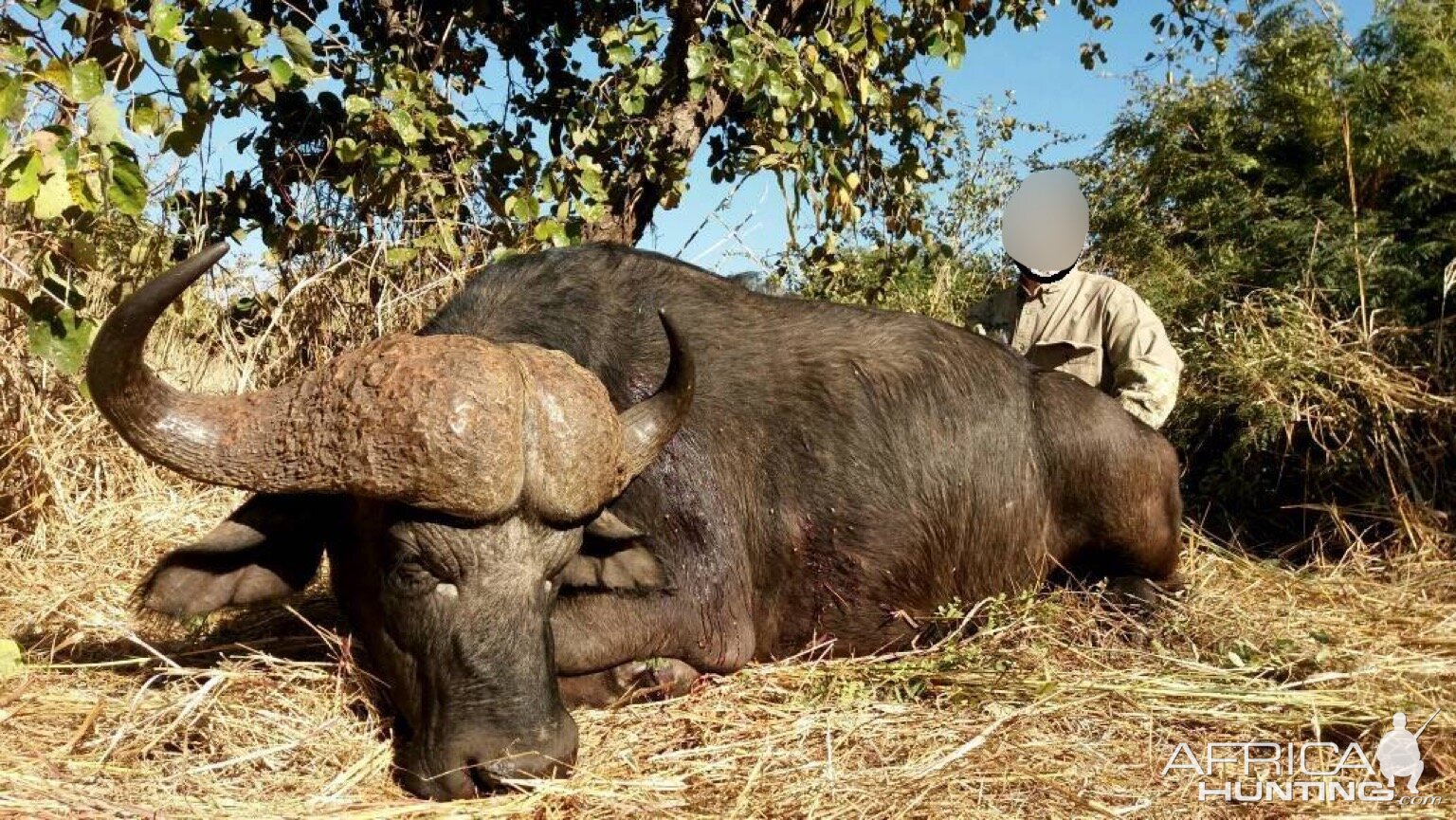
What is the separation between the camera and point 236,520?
3.17 meters

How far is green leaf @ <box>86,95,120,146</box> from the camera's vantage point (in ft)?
11.0

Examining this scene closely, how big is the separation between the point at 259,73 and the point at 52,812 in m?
3.17

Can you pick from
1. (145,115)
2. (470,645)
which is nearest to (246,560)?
(470,645)

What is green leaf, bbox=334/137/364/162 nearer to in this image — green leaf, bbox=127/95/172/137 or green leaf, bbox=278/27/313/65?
green leaf, bbox=278/27/313/65

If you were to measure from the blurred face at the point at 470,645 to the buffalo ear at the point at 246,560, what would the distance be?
0.29 metres

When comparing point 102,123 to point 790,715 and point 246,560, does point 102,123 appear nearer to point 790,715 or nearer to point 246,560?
point 246,560

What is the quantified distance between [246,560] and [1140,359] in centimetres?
397

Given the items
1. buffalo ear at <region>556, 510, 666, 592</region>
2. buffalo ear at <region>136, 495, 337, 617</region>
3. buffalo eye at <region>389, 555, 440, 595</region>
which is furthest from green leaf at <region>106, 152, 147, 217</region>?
buffalo ear at <region>556, 510, 666, 592</region>

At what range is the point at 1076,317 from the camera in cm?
569

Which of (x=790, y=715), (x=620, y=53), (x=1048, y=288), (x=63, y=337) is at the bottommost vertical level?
(x=790, y=715)

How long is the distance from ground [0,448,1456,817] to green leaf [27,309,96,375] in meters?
0.88

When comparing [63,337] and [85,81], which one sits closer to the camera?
[85,81]

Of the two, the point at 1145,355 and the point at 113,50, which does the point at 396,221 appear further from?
the point at 1145,355

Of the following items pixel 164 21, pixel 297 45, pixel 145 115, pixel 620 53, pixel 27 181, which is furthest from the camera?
pixel 620 53
